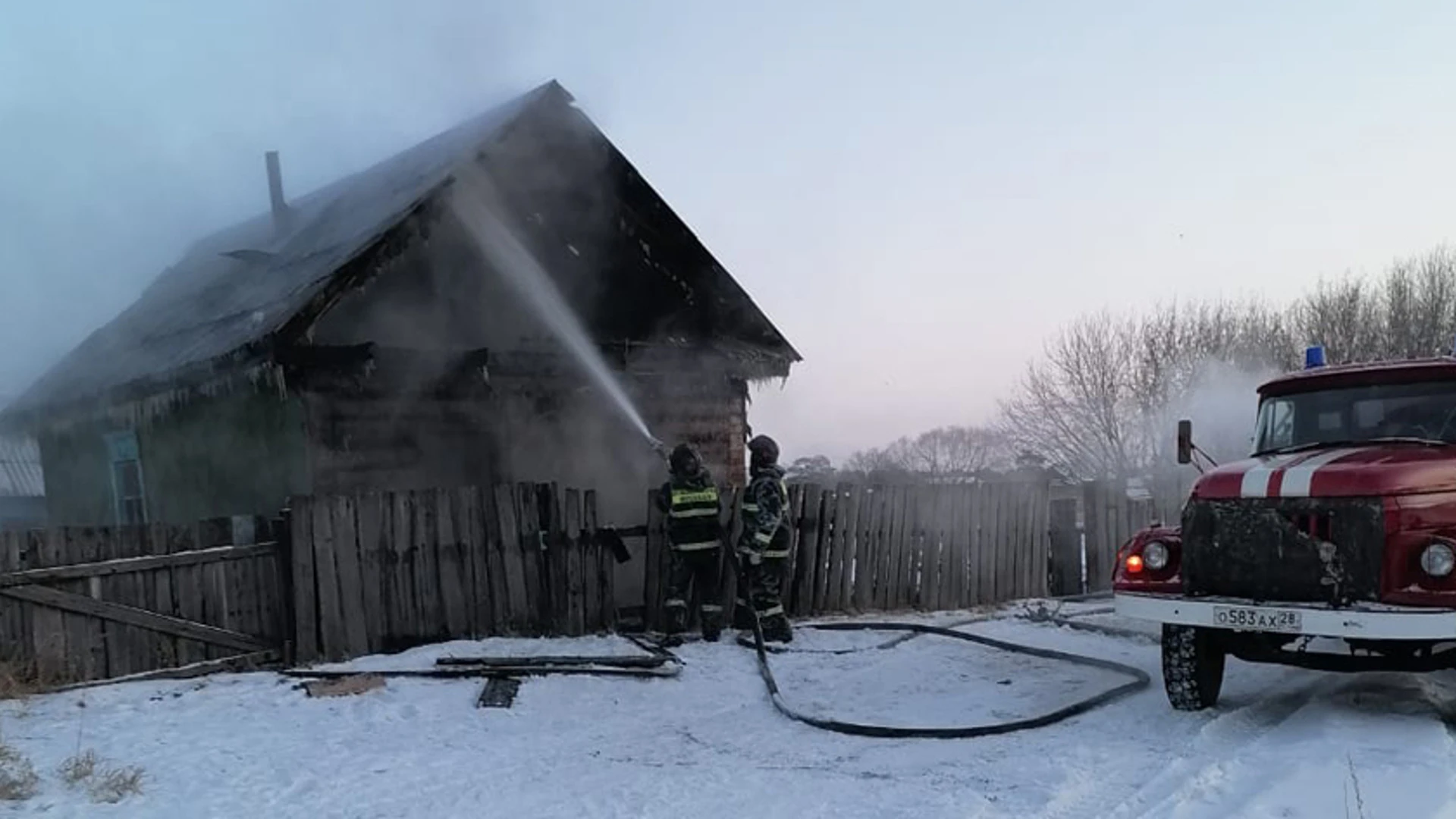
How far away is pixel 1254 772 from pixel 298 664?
22.8 feet

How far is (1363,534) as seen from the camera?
577 centimetres

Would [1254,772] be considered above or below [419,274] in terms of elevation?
below

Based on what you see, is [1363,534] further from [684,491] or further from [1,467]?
[1,467]

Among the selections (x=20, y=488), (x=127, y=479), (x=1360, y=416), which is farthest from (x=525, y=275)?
(x=20, y=488)

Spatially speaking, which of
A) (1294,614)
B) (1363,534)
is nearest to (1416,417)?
(1363,534)

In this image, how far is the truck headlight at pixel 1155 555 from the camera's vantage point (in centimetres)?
669

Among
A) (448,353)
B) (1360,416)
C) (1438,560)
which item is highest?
(448,353)

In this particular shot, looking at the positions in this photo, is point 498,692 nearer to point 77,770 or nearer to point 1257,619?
point 77,770

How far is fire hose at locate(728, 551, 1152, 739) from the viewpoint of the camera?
6.13m

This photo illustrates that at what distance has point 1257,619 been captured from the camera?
19.6ft

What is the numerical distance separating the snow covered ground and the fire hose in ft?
0.27

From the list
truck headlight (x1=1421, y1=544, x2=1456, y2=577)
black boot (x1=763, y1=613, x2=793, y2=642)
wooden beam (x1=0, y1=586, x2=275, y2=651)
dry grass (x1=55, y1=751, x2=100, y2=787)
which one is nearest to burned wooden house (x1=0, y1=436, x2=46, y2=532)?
wooden beam (x1=0, y1=586, x2=275, y2=651)

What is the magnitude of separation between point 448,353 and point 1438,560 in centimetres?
918

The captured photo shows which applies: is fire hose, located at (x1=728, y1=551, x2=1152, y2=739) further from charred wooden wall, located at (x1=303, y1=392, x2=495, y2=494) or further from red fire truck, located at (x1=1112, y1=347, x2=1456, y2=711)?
charred wooden wall, located at (x1=303, y1=392, x2=495, y2=494)
